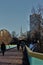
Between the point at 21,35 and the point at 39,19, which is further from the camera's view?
the point at 21,35

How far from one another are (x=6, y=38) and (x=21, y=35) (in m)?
9.02

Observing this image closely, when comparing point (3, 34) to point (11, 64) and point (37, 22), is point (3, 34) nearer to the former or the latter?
point (37, 22)

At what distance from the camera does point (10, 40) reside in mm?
124375

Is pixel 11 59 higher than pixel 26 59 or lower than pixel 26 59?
lower

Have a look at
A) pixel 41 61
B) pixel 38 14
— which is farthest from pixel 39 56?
pixel 38 14

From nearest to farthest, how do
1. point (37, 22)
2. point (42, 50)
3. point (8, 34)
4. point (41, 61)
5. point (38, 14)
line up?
point (41, 61), point (42, 50), point (38, 14), point (37, 22), point (8, 34)

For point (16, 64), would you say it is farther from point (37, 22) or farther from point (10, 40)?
point (10, 40)

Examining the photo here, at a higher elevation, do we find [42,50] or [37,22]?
[37,22]

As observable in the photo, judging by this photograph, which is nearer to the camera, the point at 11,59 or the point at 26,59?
the point at 26,59

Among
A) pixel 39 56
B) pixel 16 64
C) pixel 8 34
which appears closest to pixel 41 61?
pixel 39 56

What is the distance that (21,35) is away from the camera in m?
127

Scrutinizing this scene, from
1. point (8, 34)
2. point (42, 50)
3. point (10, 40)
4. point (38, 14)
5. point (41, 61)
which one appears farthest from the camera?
point (8, 34)

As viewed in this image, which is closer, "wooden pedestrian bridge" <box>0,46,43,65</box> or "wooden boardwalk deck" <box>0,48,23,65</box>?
"wooden pedestrian bridge" <box>0,46,43,65</box>

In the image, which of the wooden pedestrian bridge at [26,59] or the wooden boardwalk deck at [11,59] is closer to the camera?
the wooden pedestrian bridge at [26,59]
